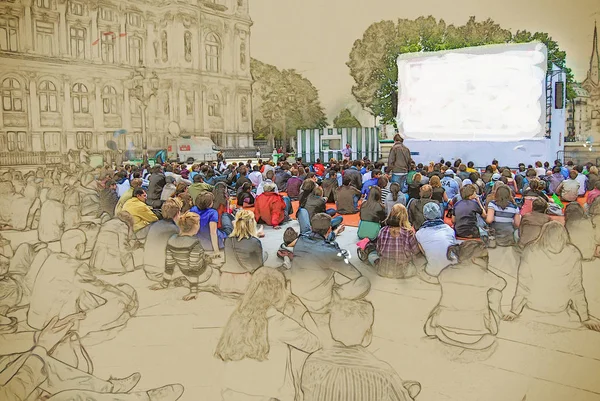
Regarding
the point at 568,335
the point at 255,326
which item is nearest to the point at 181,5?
the point at 255,326

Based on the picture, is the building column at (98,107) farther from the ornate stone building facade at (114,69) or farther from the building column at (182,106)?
the building column at (182,106)

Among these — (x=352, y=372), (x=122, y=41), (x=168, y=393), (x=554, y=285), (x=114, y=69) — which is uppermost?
(x=122, y=41)

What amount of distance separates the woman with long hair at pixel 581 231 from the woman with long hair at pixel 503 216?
0.42 m

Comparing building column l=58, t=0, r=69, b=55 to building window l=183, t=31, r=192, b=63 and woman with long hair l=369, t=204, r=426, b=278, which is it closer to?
building window l=183, t=31, r=192, b=63

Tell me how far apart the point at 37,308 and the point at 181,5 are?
3265 mm

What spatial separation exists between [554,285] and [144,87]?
4.30 m

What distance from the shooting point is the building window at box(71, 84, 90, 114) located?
5207mm

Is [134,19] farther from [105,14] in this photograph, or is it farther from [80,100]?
[80,100]

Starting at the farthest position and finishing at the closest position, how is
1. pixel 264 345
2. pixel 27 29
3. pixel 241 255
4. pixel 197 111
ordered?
1. pixel 197 111
2. pixel 27 29
3. pixel 241 255
4. pixel 264 345

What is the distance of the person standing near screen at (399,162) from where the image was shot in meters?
6.83

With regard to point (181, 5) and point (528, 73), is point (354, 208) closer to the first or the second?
point (528, 73)

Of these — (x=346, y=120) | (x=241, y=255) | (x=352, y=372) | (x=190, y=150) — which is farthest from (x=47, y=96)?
(x=352, y=372)

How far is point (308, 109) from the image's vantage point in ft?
19.2

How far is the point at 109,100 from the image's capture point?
5344 mm
